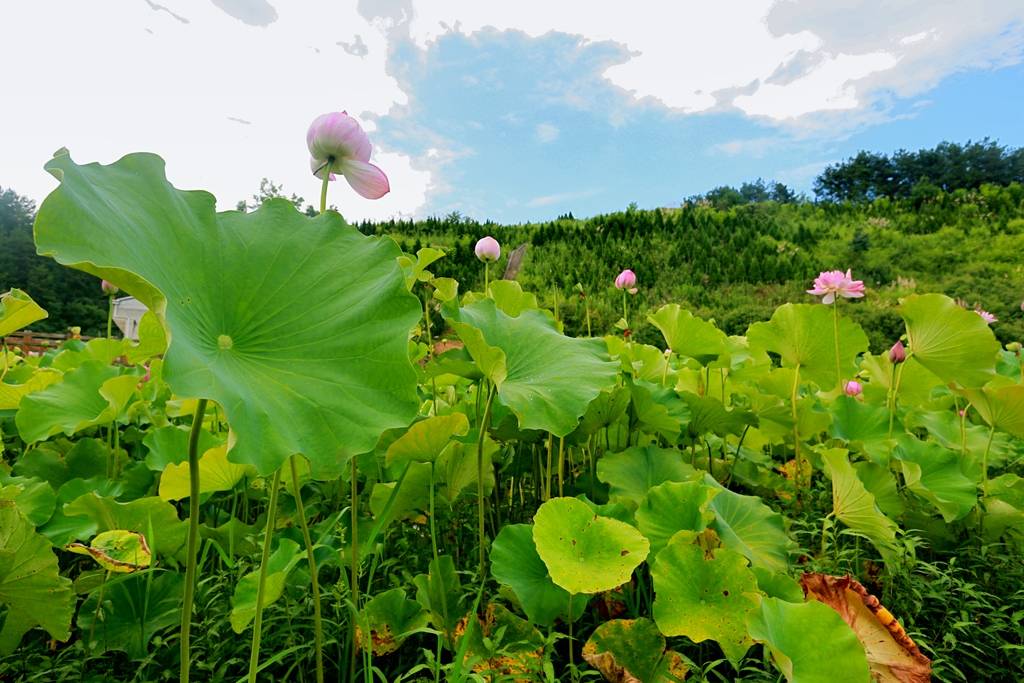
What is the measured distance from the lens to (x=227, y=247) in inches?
23.9

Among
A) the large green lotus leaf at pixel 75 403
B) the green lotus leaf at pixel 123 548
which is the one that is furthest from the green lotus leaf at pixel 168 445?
the green lotus leaf at pixel 123 548

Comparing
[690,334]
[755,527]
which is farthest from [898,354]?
[755,527]

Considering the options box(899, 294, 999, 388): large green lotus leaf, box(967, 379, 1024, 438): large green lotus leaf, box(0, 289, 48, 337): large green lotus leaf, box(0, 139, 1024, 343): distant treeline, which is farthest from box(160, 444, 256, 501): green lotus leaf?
box(0, 139, 1024, 343): distant treeline

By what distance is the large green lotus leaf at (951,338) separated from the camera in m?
1.16

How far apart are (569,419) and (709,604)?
0.95 feet

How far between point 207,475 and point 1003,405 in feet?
4.79

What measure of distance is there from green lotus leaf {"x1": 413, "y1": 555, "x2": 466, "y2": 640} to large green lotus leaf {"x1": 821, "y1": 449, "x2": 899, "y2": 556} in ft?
2.04

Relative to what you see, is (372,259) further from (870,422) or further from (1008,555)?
(1008,555)

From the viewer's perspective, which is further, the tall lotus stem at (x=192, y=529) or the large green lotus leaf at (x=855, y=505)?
the large green lotus leaf at (x=855, y=505)

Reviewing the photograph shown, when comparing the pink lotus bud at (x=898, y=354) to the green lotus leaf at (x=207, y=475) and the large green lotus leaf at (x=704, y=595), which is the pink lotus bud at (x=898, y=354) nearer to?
the large green lotus leaf at (x=704, y=595)

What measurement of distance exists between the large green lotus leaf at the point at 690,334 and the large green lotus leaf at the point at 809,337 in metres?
0.13

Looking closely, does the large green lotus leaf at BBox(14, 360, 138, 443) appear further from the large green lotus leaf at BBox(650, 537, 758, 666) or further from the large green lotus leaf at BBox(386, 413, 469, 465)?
the large green lotus leaf at BBox(650, 537, 758, 666)

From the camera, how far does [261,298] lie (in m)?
0.60

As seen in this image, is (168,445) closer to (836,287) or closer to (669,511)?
(669,511)
